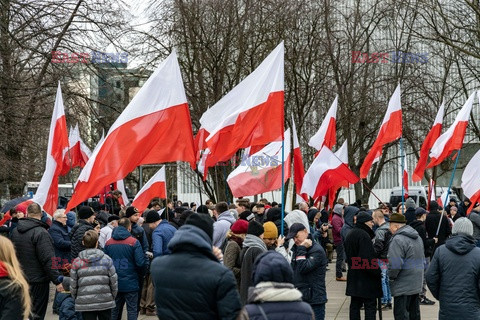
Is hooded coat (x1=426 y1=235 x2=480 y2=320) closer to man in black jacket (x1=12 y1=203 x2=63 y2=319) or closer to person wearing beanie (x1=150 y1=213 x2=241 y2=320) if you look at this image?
person wearing beanie (x1=150 y1=213 x2=241 y2=320)

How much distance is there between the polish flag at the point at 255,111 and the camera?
10.6m

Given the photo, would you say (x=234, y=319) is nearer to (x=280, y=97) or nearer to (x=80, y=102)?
(x=280, y=97)

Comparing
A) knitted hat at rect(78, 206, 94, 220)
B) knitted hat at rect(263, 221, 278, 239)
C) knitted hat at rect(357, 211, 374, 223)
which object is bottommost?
knitted hat at rect(263, 221, 278, 239)

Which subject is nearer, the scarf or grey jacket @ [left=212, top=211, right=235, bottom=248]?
the scarf

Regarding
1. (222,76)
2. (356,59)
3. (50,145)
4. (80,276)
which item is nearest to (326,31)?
(356,59)

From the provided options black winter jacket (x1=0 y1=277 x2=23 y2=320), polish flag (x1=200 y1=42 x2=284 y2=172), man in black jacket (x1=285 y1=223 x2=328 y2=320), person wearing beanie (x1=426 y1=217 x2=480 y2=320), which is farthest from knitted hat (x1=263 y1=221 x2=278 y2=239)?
black winter jacket (x1=0 y1=277 x2=23 y2=320)

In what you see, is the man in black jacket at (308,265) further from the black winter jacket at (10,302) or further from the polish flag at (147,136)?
the black winter jacket at (10,302)

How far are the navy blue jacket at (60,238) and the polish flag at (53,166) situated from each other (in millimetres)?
259

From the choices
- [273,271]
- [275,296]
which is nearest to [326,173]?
[273,271]

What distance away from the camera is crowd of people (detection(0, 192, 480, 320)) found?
18.5 feet

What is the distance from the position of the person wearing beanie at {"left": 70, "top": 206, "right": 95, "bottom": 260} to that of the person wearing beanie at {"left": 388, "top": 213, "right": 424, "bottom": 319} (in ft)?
14.0

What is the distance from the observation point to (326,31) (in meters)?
31.8

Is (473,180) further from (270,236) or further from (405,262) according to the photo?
(270,236)

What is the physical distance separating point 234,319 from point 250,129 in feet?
17.5
